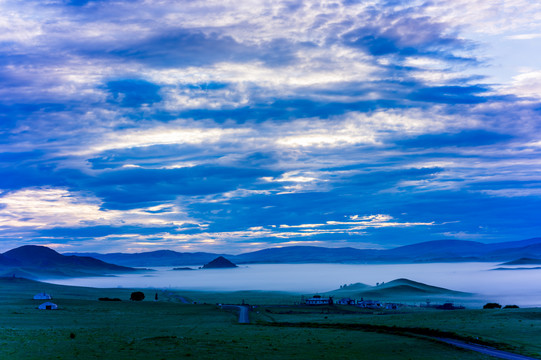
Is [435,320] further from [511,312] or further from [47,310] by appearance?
[47,310]

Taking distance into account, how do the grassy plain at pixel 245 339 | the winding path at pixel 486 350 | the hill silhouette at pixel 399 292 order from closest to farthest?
1. the winding path at pixel 486 350
2. the grassy plain at pixel 245 339
3. the hill silhouette at pixel 399 292

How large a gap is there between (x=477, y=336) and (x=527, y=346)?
7030 mm

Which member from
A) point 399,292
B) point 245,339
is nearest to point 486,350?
point 245,339

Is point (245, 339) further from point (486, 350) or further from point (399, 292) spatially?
point (399, 292)

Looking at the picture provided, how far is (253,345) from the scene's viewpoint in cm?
5428

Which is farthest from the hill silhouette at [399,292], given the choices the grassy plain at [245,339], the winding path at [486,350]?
the winding path at [486,350]

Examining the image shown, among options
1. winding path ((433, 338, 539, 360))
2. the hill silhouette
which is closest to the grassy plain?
winding path ((433, 338, 539, 360))

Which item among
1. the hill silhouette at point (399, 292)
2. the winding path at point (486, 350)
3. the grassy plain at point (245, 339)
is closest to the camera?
the winding path at point (486, 350)

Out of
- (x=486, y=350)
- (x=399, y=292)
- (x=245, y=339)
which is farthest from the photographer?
(x=399, y=292)

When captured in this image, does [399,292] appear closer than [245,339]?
No

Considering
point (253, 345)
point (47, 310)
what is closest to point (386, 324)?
point (253, 345)

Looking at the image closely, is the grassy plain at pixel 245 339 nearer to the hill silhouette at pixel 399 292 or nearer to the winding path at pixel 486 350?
the winding path at pixel 486 350

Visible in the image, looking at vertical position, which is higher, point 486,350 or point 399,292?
point 399,292

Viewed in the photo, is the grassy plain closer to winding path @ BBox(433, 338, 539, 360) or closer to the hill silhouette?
winding path @ BBox(433, 338, 539, 360)
